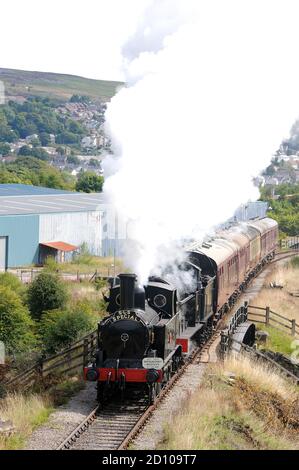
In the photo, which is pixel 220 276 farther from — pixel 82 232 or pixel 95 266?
pixel 82 232

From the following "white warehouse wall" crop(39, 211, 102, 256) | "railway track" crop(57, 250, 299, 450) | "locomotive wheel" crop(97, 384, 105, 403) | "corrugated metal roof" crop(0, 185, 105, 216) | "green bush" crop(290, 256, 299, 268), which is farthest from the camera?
"corrugated metal roof" crop(0, 185, 105, 216)

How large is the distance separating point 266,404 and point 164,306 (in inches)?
149

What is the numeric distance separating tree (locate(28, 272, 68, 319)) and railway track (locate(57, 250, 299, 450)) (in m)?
13.9

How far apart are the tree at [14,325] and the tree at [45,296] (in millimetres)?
2327

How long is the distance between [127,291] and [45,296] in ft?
54.0

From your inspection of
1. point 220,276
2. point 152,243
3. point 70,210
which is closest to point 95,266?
point 70,210

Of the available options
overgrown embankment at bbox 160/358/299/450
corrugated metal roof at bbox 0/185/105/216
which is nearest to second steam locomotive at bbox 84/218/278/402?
overgrown embankment at bbox 160/358/299/450

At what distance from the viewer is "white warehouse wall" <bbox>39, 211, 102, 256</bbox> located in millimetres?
56250

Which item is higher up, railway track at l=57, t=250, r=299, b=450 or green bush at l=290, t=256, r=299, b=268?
green bush at l=290, t=256, r=299, b=268

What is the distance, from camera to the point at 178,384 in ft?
76.5

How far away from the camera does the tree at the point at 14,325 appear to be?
103ft

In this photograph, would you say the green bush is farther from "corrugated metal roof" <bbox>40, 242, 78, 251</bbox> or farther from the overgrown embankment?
the overgrown embankment

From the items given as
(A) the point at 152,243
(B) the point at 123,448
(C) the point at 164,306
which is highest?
(A) the point at 152,243

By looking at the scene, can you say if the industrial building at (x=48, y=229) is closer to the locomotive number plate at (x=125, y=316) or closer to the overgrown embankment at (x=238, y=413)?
the overgrown embankment at (x=238, y=413)
